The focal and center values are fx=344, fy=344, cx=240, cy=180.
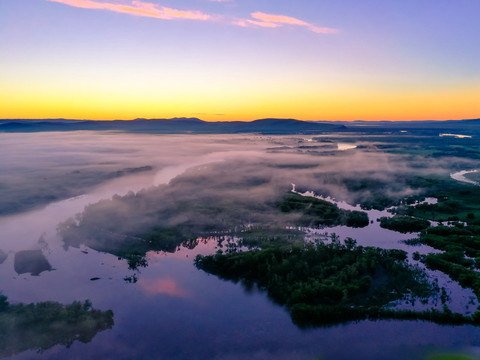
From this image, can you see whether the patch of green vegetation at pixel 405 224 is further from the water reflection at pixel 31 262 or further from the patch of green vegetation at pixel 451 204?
the water reflection at pixel 31 262

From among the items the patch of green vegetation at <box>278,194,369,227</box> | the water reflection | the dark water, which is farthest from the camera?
the patch of green vegetation at <box>278,194,369,227</box>

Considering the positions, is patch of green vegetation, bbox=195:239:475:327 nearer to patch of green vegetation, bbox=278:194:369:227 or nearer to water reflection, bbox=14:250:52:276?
patch of green vegetation, bbox=278:194:369:227

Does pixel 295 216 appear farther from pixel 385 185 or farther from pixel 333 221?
pixel 385 185

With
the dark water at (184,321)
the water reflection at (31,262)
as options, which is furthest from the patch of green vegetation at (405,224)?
the water reflection at (31,262)

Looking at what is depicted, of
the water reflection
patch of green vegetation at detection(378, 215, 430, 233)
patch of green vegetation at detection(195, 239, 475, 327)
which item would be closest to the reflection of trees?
the water reflection

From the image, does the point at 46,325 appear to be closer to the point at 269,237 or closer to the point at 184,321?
the point at 184,321

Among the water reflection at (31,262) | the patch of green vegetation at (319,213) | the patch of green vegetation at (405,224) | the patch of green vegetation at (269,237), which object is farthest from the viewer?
the patch of green vegetation at (319,213)

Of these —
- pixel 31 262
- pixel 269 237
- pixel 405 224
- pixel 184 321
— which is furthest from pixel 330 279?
pixel 31 262
